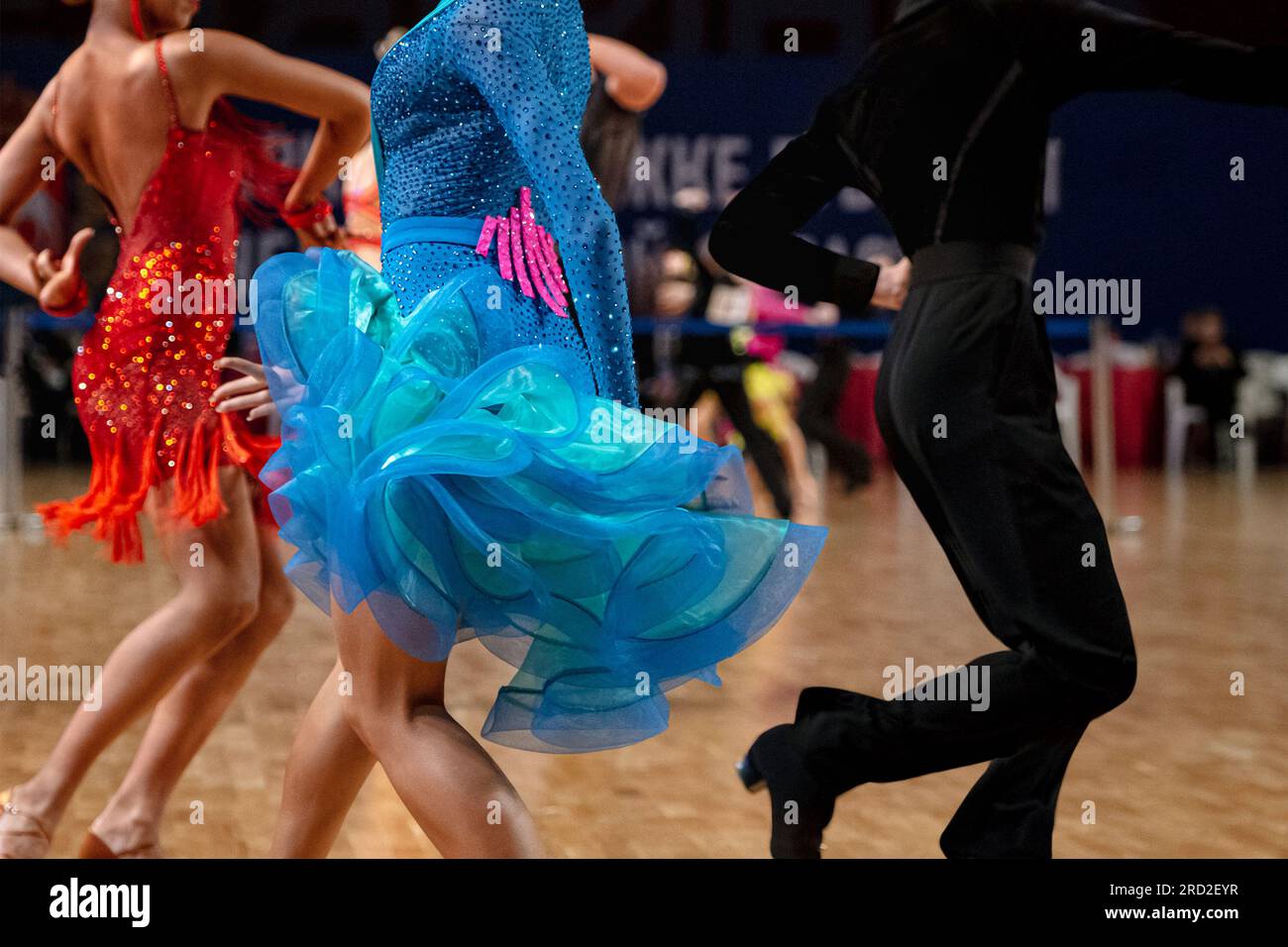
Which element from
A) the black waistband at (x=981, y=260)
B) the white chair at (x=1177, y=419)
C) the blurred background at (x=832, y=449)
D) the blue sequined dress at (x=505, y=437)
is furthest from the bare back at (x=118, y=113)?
the white chair at (x=1177, y=419)

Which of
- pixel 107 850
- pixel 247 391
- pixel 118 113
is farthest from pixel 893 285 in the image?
pixel 107 850

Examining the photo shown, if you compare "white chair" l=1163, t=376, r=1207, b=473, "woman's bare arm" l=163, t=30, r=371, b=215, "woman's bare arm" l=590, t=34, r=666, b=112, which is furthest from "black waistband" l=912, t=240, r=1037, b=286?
"white chair" l=1163, t=376, r=1207, b=473

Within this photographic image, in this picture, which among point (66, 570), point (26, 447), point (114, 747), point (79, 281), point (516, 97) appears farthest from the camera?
point (26, 447)

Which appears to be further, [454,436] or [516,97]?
[516,97]

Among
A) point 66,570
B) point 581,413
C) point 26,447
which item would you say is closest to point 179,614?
point 581,413

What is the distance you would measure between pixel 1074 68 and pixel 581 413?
2.90 feet

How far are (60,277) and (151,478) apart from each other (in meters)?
0.39

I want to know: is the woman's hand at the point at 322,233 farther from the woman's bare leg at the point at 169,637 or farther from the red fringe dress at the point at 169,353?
the woman's bare leg at the point at 169,637

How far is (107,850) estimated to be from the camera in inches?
112

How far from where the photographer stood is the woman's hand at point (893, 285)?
2469 mm

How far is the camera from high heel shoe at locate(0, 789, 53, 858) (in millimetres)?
2736
